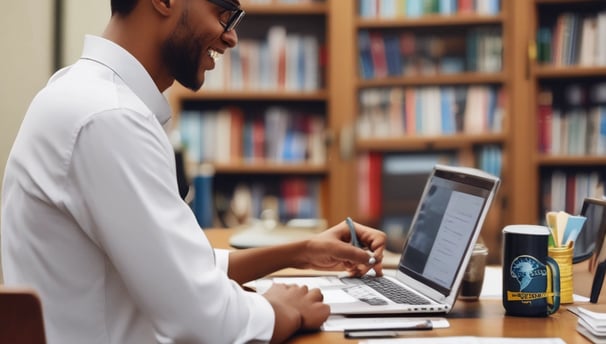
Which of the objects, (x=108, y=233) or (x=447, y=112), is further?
(x=447, y=112)

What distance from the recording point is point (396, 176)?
4.04m

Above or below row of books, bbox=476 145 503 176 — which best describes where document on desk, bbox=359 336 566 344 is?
below

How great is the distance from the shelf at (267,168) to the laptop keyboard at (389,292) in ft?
7.56

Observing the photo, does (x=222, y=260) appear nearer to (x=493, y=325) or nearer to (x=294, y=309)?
(x=294, y=309)

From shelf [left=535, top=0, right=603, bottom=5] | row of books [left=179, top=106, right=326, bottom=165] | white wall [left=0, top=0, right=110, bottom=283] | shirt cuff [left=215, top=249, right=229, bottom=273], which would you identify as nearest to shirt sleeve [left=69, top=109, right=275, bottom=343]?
shirt cuff [left=215, top=249, right=229, bottom=273]

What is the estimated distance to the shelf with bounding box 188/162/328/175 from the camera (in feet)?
13.1

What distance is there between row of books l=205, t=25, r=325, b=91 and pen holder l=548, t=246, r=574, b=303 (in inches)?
105

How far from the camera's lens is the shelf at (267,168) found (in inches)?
158

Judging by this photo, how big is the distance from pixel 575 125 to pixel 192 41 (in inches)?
123

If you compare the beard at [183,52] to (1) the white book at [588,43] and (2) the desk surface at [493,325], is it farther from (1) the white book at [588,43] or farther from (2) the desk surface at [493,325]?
(1) the white book at [588,43]

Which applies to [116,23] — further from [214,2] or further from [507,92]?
[507,92]

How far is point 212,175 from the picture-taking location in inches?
160

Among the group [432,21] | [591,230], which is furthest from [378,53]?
[591,230]

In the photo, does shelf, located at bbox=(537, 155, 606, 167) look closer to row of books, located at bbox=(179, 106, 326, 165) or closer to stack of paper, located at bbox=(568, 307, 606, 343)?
row of books, located at bbox=(179, 106, 326, 165)
